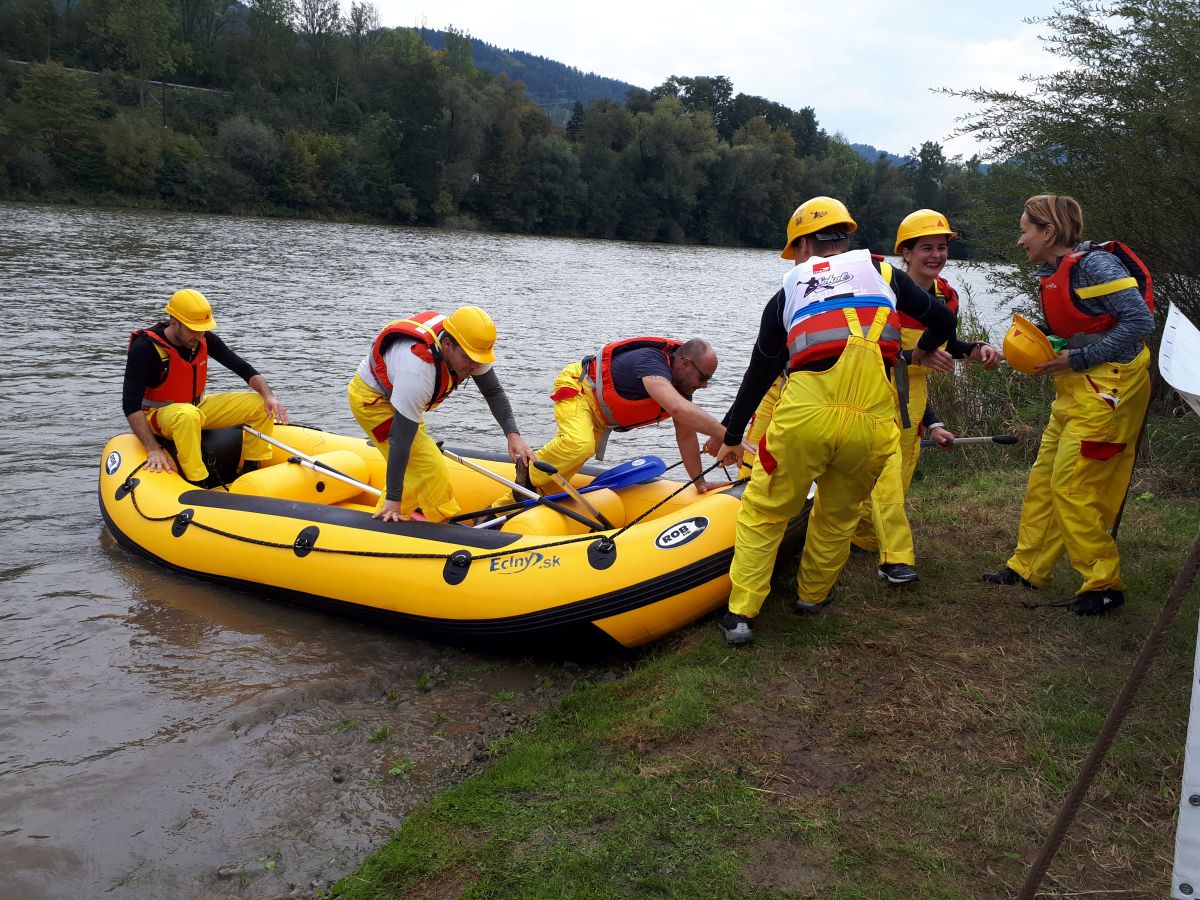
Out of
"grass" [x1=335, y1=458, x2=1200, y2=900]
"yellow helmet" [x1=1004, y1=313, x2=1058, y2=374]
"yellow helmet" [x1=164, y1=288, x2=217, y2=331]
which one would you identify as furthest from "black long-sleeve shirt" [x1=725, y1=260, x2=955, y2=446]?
"yellow helmet" [x1=164, y1=288, x2=217, y2=331]

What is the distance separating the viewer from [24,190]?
33500 millimetres

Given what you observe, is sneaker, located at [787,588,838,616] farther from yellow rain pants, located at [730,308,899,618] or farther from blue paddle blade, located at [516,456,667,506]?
blue paddle blade, located at [516,456,667,506]

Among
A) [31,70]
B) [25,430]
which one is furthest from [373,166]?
[25,430]

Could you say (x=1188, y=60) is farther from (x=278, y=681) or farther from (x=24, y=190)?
(x=24, y=190)

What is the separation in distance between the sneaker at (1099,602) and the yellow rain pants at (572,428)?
8.67ft

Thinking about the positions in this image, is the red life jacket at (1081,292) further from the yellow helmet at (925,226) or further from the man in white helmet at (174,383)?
the man in white helmet at (174,383)

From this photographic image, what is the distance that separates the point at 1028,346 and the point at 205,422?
5183mm

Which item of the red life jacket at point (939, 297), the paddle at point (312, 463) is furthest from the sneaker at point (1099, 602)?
the paddle at point (312, 463)

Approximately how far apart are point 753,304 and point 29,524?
1846 centimetres

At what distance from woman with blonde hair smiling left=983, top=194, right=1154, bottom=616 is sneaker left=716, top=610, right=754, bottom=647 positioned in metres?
1.46

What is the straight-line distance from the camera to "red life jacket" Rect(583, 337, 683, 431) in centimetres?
532

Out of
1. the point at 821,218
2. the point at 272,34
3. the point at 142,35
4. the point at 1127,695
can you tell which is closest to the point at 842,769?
the point at 1127,695

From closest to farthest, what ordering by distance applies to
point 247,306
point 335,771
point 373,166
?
1. point 335,771
2. point 247,306
3. point 373,166

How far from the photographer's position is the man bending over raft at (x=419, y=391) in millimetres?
4766
